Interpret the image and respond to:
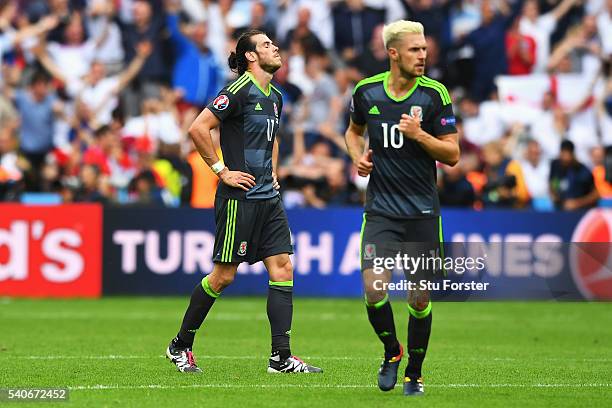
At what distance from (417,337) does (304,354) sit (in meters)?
3.21

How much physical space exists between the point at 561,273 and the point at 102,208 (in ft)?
35.0

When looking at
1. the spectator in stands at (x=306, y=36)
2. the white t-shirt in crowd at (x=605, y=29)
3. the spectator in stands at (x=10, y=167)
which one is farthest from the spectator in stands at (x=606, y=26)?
the spectator in stands at (x=10, y=167)

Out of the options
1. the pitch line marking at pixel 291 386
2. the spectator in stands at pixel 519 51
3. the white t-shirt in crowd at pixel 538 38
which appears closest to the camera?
the pitch line marking at pixel 291 386

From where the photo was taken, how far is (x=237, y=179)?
1002 centimetres

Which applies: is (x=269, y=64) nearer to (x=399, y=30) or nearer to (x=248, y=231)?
(x=248, y=231)

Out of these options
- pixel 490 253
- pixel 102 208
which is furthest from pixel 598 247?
pixel 102 208

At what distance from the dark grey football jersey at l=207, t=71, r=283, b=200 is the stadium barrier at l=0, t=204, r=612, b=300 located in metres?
8.04

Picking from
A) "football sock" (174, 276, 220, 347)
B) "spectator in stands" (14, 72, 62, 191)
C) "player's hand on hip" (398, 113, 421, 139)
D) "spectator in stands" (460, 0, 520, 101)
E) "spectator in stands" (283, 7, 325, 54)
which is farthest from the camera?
"spectator in stands" (460, 0, 520, 101)

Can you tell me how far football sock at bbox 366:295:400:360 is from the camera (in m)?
8.71

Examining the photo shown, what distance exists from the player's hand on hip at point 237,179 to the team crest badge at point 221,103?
1.59ft

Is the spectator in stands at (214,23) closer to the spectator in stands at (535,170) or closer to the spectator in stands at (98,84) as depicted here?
the spectator in stands at (98,84)

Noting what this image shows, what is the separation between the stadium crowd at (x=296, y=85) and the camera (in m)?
19.7

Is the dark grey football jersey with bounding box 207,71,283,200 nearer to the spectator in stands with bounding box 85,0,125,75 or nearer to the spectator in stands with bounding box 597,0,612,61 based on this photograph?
the spectator in stands with bounding box 85,0,125,75

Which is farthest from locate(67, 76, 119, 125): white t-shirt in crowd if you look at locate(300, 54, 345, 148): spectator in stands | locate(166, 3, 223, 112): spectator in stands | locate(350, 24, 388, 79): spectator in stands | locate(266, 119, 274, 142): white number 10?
locate(266, 119, 274, 142): white number 10
